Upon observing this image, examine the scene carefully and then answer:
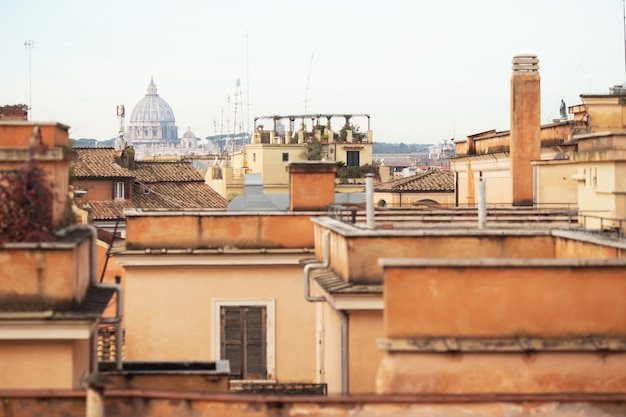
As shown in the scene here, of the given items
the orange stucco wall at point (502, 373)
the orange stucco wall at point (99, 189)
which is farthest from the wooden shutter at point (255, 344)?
the orange stucco wall at point (99, 189)

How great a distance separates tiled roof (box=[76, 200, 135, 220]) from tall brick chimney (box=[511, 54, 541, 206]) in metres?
32.1

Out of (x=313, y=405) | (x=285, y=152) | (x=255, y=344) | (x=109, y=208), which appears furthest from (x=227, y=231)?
(x=285, y=152)

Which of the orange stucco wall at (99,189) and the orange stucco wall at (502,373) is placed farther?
the orange stucco wall at (99,189)

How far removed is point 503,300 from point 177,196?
182ft

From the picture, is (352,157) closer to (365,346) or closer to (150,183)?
(150,183)

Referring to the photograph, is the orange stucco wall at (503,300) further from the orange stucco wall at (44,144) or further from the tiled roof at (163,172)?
the tiled roof at (163,172)

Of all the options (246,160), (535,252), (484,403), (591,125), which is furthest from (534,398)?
(246,160)

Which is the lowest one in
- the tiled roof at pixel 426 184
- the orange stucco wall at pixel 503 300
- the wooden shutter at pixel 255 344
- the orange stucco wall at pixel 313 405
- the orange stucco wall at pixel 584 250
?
the wooden shutter at pixel 255 344

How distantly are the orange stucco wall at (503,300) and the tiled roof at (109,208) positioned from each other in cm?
4525

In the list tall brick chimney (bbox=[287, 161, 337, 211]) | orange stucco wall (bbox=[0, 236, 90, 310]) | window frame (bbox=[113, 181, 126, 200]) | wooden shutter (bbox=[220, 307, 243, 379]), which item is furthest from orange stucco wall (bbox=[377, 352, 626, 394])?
window frame (bbox=[113, 181, 126, 200])

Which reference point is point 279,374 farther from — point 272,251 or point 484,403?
point 484,403

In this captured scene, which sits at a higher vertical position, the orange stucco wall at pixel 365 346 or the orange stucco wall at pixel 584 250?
the orange stucco wall at pixel 584 250

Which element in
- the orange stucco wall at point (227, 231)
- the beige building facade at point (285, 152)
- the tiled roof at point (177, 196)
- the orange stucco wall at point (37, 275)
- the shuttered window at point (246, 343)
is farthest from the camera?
the beige building facade at point (285, 152)

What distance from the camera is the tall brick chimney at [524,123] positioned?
27047 millimetres
